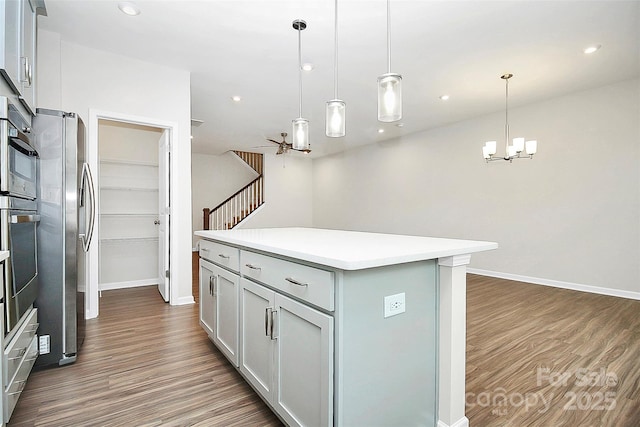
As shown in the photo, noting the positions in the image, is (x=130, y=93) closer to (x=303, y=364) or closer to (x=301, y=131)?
(x=301, y=131)

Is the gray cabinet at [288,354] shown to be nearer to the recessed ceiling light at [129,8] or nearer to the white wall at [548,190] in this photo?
the recessed ceiling light at [129,8]

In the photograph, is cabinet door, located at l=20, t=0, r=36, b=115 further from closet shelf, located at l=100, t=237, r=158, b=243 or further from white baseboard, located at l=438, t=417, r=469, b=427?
white baseboard, located at l=438, t=417, r=469, b=427

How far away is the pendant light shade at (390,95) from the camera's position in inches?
69.1

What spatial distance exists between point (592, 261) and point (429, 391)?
4.11 m

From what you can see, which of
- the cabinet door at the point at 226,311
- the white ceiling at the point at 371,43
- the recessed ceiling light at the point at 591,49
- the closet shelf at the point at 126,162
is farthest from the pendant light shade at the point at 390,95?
the closet shelf at the point at 126,162

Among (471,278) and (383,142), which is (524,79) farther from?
(383,142)

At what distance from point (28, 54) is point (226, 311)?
2.12 meters

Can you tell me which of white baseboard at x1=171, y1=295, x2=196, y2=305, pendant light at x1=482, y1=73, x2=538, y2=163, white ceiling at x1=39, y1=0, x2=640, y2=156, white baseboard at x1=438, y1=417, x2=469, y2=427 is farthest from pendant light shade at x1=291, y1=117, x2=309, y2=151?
pendant light at x1=482, y1=73, x2=538, y2=163

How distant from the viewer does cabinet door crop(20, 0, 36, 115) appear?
1.91 m

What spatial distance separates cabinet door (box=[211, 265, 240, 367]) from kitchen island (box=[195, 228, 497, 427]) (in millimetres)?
251

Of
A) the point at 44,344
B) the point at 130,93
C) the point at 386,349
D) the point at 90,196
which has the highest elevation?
the point at 130,93

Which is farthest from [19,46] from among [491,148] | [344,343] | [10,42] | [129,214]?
[491,148]

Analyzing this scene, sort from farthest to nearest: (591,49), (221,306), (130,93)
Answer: (130,93), (591,49), (221,306)

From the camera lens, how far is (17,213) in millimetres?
1695
